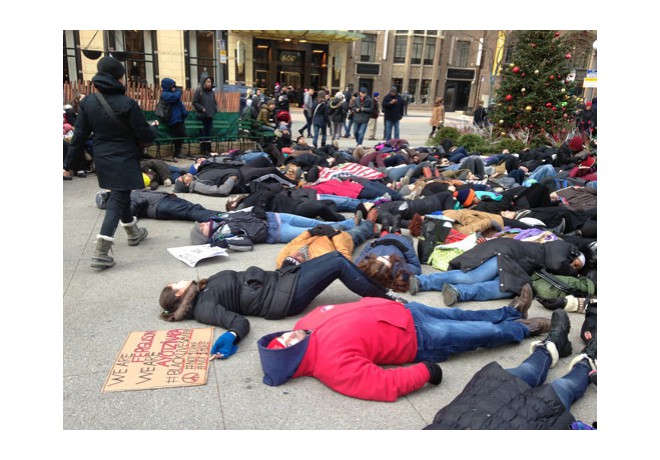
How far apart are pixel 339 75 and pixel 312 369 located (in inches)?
1475

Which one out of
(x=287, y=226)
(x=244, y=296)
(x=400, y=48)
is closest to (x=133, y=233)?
(x=287, y=226)

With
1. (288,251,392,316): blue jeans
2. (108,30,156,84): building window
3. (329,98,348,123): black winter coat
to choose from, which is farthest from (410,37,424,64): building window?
(288,251,392,316): blue jeans

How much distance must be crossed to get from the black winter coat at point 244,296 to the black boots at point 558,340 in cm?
189

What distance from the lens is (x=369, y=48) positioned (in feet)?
129

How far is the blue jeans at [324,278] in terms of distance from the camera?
12.5ft

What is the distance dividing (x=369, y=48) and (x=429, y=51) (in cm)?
536

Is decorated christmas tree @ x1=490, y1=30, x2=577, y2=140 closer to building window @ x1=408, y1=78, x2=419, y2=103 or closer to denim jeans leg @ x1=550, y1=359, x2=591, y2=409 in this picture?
denim jeans leg @ x1=550, y1=359, x2=591, y2=409

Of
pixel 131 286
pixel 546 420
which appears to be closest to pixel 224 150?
pixel 131 286

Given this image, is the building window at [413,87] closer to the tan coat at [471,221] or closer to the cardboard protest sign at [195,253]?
the tan coat at [471,221]

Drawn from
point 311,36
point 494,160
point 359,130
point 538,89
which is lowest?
point 494,160

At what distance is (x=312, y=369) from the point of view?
118 inches

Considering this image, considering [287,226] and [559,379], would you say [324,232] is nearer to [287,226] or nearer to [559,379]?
[287,226]

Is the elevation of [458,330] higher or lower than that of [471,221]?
lower

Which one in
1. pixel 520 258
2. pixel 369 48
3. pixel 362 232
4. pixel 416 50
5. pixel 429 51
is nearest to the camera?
pixel 520 258
